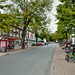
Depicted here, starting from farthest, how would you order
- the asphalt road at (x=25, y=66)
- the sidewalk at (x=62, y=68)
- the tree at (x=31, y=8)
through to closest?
the tree at (x=31, y=8)
the asphalt road at (x=25, y=66)
the sidewalk at (x=62, y=68)

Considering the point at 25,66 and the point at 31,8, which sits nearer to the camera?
the point at 25,66

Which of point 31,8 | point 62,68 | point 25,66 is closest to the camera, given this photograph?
point 62,68

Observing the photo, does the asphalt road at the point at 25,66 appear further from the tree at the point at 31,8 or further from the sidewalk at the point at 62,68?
the tree at the point at 31,8

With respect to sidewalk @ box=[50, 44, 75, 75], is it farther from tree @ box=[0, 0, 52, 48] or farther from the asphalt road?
tree @ box=[0, 0, 52, 48]

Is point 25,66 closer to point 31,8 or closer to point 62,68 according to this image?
point 62,68

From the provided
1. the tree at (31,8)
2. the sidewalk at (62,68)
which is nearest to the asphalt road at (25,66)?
the sidewalk at (62,68)

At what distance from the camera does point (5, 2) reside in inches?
621

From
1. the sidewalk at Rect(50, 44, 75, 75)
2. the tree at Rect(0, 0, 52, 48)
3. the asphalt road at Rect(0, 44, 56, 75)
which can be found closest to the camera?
the sidewalk at Rect(50, 44, 75, 75)

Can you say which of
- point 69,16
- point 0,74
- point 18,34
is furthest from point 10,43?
point 18,34

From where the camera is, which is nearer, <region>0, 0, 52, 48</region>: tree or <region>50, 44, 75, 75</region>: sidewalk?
<region>50, 44, 75, 75</region>: sidewalk

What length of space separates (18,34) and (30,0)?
33.0 m

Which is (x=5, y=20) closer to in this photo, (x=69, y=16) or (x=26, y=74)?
(x=69, y=16)

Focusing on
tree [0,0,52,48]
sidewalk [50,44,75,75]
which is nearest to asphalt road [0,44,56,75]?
sidewalk [50,44,75,75]

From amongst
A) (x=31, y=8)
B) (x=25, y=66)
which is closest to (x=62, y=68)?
(x=25, y=66)
